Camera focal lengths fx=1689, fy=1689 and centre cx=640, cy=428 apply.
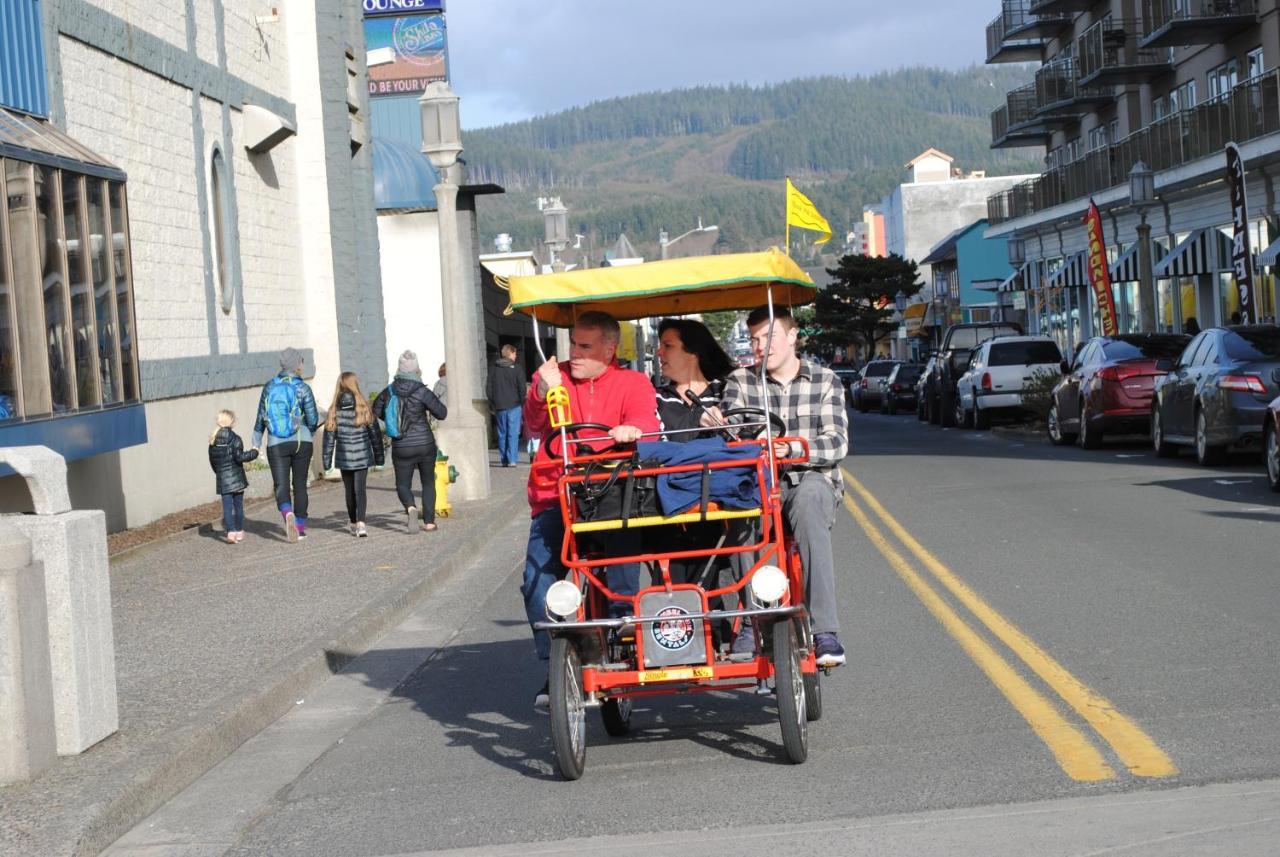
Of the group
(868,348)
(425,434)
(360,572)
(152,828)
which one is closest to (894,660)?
(152,828)

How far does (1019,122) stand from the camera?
5606 centimetres

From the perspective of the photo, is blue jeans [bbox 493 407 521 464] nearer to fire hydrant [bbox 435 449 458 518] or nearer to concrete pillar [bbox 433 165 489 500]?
concrete pillar [bbox 433 165 489 500]

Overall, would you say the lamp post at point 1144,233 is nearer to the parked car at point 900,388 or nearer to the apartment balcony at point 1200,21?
the apartment balcony at point 1200,21

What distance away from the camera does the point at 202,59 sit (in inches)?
867

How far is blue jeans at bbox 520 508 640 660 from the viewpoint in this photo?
271 inches

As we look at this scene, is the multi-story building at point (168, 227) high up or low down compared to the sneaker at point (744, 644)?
up

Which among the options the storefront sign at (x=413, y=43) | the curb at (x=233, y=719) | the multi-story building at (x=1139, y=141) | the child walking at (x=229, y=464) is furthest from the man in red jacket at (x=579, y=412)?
the storefront sign at (x=413, y=43)

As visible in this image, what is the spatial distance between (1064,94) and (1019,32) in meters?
4.58

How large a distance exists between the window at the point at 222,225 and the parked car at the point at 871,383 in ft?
107

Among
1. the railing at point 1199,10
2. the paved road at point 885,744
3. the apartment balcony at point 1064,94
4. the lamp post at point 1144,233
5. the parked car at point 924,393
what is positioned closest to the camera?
the paved road at point 885,744

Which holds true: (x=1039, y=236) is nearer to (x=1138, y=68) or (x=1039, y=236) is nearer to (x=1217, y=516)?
(x=1138, y=68)

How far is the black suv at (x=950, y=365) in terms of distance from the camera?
36.8 metres

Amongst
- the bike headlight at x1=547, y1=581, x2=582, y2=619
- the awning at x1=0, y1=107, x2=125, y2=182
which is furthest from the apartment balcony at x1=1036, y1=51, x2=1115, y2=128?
the bike headlight at x1=547, y1=581, x2=582, y2=619

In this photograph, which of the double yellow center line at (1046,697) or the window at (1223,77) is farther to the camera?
the window at (1223,77)
